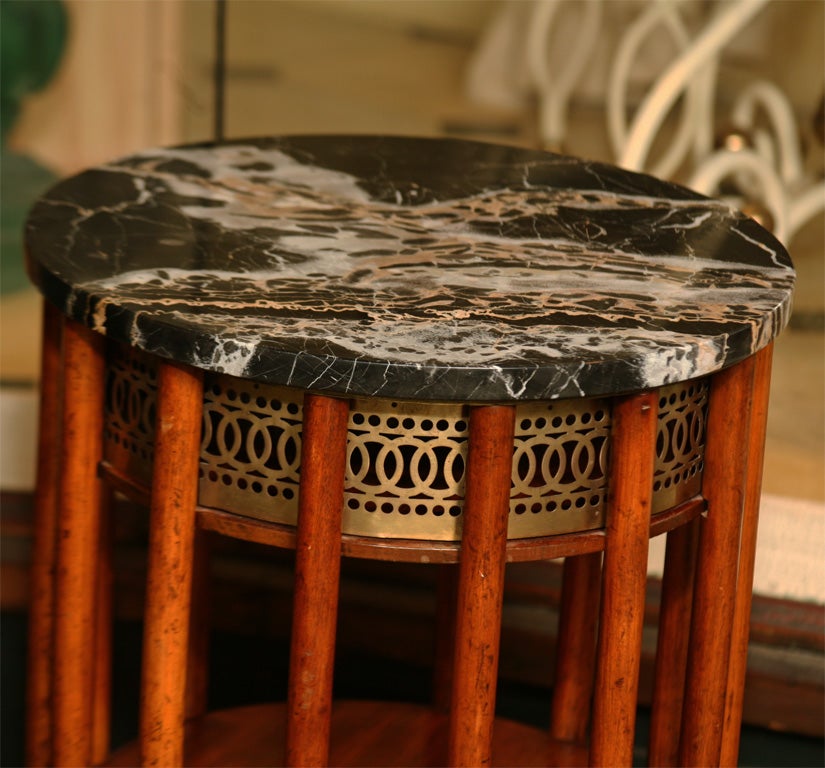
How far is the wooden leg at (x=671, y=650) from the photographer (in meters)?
1.53

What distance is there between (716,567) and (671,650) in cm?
24

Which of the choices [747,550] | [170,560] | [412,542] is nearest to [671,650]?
[747,550]

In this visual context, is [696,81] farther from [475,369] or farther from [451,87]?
[475,369]

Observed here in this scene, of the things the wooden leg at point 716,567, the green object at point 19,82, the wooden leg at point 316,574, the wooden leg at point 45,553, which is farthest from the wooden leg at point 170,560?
the green object at point 19,82

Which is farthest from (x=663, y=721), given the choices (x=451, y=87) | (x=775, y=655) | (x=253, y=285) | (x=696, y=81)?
(x=451, y=87)

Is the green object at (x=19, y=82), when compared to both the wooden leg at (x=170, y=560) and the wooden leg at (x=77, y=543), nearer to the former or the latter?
the wooden leg at (x=77, y=543)

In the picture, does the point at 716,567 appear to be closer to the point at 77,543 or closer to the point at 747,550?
the point at 747,550

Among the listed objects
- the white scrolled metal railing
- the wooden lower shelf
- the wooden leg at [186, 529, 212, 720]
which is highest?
the white scrolled metal railing

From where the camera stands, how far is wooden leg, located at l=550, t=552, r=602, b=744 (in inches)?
68.6

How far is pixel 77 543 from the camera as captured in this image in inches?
55.4

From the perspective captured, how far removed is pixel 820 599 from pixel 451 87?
1760mm

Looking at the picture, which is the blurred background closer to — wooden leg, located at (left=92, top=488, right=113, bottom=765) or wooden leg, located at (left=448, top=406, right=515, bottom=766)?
wooden leg, located at (left=92, top=488, right=113, bottom=765)

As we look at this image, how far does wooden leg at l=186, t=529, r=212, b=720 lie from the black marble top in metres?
0.47

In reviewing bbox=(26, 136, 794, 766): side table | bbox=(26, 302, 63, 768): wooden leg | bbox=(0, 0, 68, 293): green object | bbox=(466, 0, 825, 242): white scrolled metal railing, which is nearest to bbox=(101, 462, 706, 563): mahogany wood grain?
bbox=(26, 136, 794, 766): side table
